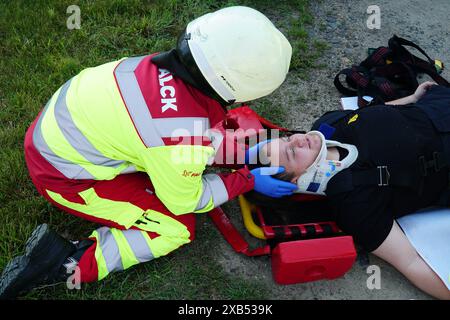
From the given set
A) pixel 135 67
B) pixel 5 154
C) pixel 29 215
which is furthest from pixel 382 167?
pixel 5 154

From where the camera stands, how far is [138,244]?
2557 mm

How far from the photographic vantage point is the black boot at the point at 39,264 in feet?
7.72

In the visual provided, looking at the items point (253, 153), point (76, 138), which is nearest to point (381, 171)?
point (253, 153)

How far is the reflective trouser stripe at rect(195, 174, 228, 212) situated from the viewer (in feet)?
8.16

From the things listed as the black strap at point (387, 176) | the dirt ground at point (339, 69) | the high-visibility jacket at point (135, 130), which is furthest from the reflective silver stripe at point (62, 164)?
the black strap at point (387, 176)

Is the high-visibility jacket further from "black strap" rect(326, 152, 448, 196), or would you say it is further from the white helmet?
"black strap" rect(326, 152, 448, 196)

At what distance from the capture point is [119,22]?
4.19 m

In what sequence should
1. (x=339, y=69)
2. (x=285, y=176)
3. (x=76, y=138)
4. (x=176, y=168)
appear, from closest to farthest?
(x=176, y=168)
(x=76, y=138)
(x=285, y=176)
(x=339, y=69)

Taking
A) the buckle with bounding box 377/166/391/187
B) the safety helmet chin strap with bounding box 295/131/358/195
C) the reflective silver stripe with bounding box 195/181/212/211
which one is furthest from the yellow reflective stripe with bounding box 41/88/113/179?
the buckle with bounding box 377/166/391/187

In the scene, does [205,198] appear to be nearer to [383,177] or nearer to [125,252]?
[125,252]

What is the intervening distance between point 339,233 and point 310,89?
1424mm

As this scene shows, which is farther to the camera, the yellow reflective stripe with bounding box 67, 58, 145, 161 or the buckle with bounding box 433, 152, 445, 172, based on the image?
the buckle with bounding box 433, 152, 445, 172

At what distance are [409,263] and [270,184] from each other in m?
0.90

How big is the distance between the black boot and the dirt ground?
0.87 m
